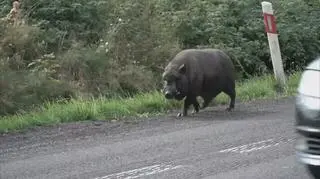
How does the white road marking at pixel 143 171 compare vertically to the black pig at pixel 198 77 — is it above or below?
below

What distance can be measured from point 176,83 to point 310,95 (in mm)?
6728

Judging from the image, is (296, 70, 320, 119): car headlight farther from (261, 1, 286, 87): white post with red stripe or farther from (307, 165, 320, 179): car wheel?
(261, 1, 286, 87): white post with red stripe

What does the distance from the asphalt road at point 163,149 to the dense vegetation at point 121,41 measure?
3.05m

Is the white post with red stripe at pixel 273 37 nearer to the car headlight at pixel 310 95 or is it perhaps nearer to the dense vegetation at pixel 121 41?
the dense vegetation at pixel 121 41

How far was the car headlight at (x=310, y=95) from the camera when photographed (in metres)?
4.55

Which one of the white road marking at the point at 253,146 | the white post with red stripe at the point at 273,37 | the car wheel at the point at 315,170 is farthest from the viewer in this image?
the white post with red stripe at the point at 273,37

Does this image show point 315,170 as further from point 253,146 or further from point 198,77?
point 198,77

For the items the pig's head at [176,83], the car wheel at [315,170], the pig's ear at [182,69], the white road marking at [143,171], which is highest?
the pig's ear at [182,69]

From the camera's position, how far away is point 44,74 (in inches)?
515

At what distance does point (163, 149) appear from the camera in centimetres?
794

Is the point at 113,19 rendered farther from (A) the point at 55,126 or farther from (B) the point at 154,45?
(A) the point at 55,126

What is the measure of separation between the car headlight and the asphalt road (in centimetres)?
→ 188

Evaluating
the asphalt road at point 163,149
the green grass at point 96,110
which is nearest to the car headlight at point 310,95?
the asphalt road at point 163,149

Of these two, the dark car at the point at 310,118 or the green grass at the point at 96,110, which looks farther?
the green grass at the point at 96,110
